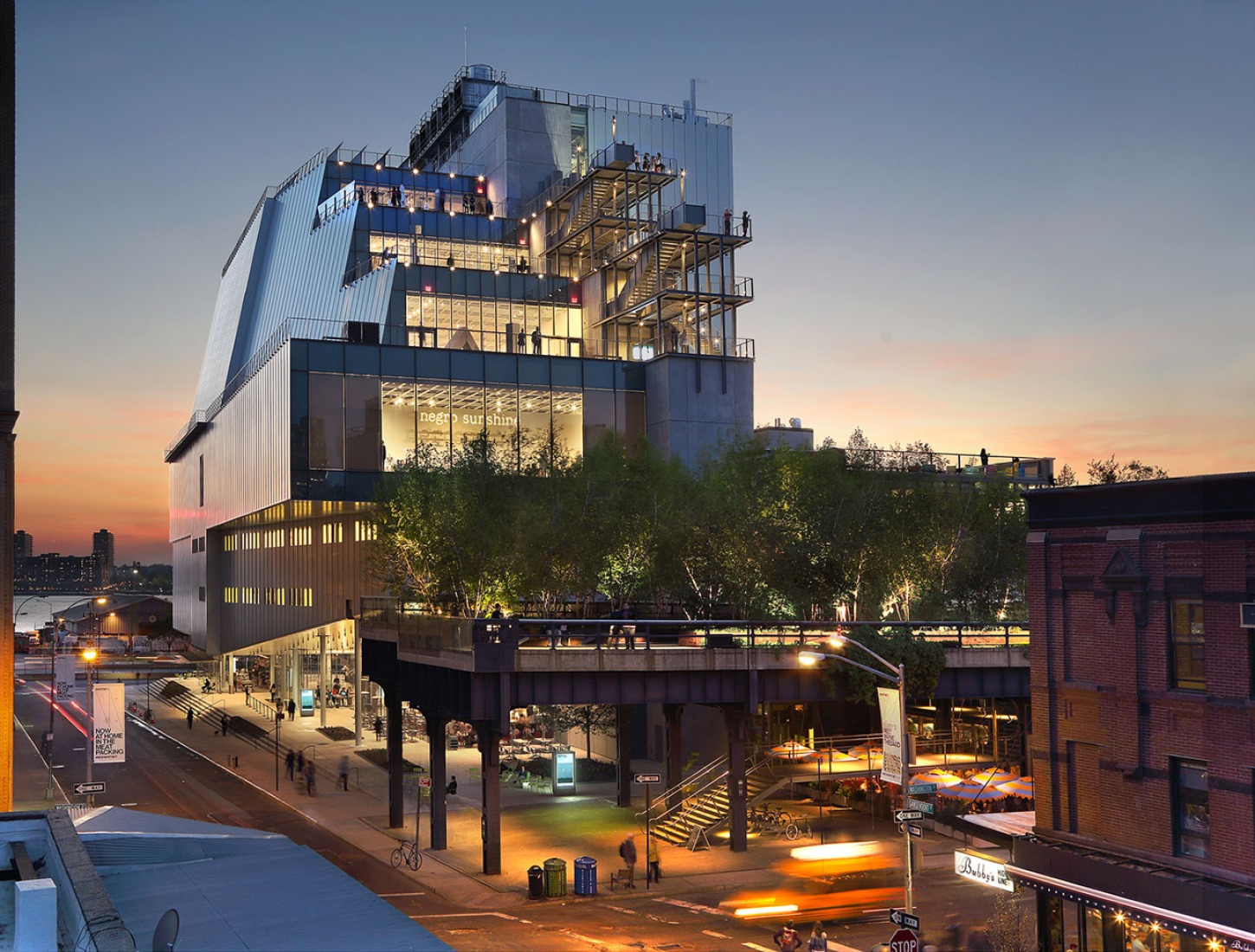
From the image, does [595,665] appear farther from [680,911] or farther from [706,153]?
[706,153]

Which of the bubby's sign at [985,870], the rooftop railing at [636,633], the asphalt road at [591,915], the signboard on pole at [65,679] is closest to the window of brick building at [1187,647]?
the bubby's sign at [985,870]

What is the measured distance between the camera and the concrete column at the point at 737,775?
43.2 meters

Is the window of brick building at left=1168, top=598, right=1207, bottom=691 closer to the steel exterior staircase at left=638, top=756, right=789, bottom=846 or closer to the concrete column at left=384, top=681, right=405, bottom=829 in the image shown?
the steel exterior staircase at left=638, top=756, right=789, bottom=846

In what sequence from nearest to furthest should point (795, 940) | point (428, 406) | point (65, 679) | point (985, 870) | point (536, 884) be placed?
point (795, 940) → point (985, 870) → point (536, 884) → point (65, 679) → point (428, 406)

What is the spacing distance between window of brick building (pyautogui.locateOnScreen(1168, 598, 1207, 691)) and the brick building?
1.0 inches

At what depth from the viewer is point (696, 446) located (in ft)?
262

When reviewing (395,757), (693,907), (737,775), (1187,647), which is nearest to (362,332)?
(395,757)

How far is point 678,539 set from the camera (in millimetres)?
57312

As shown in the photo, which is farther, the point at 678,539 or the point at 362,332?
the point at 362,332

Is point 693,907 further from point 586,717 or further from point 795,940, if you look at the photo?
point 586,717

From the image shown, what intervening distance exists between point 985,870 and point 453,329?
62525mm

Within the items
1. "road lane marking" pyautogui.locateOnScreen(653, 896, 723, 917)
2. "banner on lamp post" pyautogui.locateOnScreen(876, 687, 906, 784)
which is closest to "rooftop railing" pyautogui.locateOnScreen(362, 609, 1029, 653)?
"road lane marking" pyautogui.locateOnScreen(653, 896, 723, 917)

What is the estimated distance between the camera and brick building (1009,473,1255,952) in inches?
977

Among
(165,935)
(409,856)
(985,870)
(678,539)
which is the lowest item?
(409,856)
